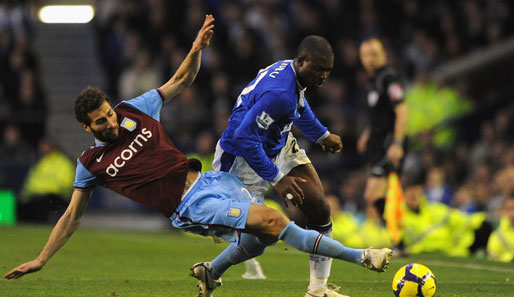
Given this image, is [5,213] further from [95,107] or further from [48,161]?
[95,107]

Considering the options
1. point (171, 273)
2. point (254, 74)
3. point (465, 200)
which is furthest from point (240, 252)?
point (254, 74)

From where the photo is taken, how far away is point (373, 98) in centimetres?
1106

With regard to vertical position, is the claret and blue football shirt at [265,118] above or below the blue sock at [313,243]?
above

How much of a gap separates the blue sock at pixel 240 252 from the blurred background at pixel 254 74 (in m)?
6.04

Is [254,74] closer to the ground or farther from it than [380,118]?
farther from it

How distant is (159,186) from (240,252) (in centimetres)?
86

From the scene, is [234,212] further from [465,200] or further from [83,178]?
[465,200]

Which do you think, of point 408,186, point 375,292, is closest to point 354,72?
point 408,186

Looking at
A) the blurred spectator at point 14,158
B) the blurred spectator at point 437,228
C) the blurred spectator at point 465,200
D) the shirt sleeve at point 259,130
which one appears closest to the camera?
the shirt sleeve at point 259,130

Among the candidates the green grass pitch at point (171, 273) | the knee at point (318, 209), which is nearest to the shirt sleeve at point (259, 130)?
the knee at point (318, 209)

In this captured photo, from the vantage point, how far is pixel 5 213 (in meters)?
17.9

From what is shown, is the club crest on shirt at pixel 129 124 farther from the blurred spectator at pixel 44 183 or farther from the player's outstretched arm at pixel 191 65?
the blurred spectator at pixel 44 183

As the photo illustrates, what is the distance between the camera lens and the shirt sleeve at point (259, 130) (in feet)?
21.3

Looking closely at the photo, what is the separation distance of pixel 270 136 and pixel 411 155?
30.3ft
